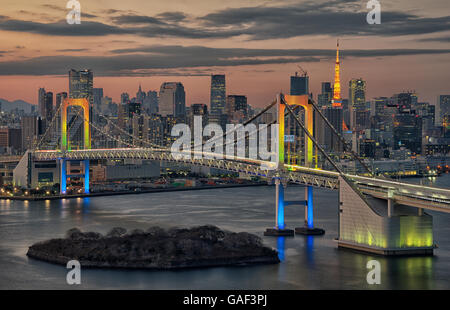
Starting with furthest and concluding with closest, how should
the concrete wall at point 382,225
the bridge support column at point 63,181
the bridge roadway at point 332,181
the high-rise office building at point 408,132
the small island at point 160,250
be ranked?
the high-rise office building at point 408,132, the bridge support column at point 63,181, the concrete wall at point 382,225, the bridge roadway at point 332,181, the small island at point 160,250

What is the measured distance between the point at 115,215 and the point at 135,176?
1827 cm

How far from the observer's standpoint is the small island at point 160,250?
68.3 feet

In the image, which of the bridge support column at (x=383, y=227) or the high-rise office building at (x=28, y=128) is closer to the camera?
the bridge support column at (x=383, y=227)

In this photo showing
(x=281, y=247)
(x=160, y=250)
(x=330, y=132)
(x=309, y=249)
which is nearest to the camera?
(x=160, y=250)

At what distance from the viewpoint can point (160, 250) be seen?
21188 mm

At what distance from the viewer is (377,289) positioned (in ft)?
61.5

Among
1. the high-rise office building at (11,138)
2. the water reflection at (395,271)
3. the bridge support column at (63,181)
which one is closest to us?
the water reflection at (395,271)

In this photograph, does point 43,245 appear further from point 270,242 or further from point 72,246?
point 270,242

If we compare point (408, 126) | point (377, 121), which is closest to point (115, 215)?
point (408, 126)

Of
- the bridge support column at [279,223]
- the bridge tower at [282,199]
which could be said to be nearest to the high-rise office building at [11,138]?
the bridge tower at [282,199]

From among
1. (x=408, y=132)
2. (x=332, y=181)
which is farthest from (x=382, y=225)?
(x=408, y=132)

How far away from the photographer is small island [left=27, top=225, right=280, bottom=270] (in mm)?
20828

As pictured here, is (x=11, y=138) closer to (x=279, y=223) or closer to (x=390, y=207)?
(x=279, y=223)

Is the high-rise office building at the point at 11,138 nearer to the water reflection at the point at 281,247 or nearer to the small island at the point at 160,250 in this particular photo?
the water reflection at the point at 281,247
